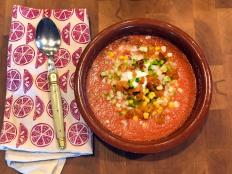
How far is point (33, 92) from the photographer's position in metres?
1.13

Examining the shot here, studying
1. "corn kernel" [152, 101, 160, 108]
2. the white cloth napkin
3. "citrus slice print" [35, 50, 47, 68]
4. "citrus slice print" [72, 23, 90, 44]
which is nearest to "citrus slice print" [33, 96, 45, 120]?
the white cloth napkin

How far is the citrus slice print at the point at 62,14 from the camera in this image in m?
1.20

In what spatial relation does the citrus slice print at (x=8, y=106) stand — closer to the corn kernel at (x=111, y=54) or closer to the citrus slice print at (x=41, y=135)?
the citrus slice print at (x=41, y=135)

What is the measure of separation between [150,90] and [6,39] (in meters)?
0.48

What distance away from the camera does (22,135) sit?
1093 millimetres

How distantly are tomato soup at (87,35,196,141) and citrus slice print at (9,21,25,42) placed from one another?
10.1 inches

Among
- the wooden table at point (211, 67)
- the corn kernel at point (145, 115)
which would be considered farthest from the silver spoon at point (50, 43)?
the corn kernel at point (145, 115)

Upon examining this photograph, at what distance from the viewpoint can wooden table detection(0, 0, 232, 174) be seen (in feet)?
3.60

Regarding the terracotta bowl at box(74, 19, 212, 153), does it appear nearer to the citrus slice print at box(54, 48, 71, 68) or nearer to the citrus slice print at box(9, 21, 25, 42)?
the citrus slice print at box(54, 48, 71, 68)

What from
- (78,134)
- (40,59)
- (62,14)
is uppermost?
(62,14)

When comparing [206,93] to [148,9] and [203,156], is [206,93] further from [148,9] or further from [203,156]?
[148,9]

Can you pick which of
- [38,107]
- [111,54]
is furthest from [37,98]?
[111,54]

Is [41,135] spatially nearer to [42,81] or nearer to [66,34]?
[42,81]

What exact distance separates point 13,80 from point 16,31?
16 cm
